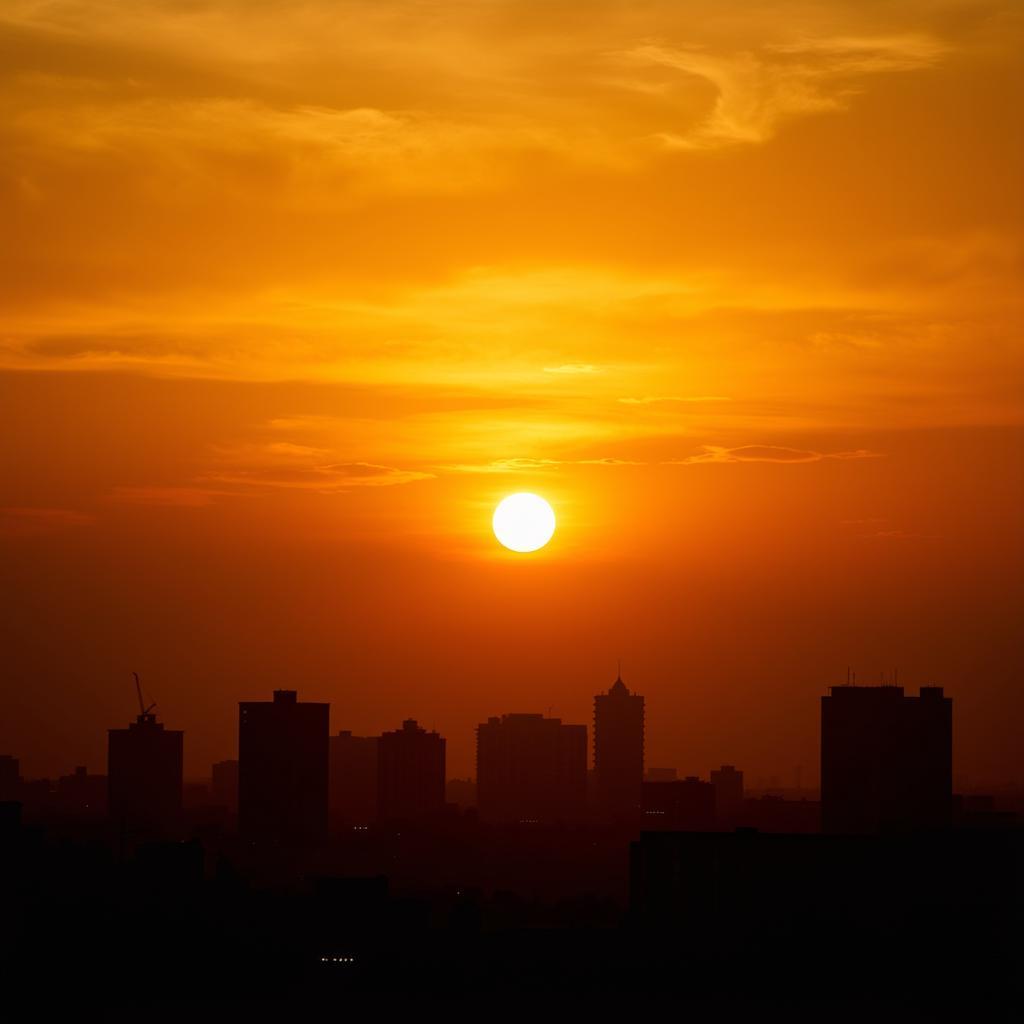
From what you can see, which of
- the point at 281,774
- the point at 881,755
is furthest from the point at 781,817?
the point at 281,774

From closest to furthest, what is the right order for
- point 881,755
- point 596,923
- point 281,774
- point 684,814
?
1. point 596,923
2. point 881,755
3. point 684,814
4. point 281,774

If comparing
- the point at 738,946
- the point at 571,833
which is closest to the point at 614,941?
the point at 738,946

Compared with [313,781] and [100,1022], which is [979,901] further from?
[313,781]

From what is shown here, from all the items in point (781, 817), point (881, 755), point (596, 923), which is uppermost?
point (881, 755)

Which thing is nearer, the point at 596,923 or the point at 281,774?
the point at 596,923

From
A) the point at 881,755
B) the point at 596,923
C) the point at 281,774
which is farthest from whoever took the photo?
the point at 281,774

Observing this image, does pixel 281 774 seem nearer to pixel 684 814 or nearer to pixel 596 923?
pixel 684 814

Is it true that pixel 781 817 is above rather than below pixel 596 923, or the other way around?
above
